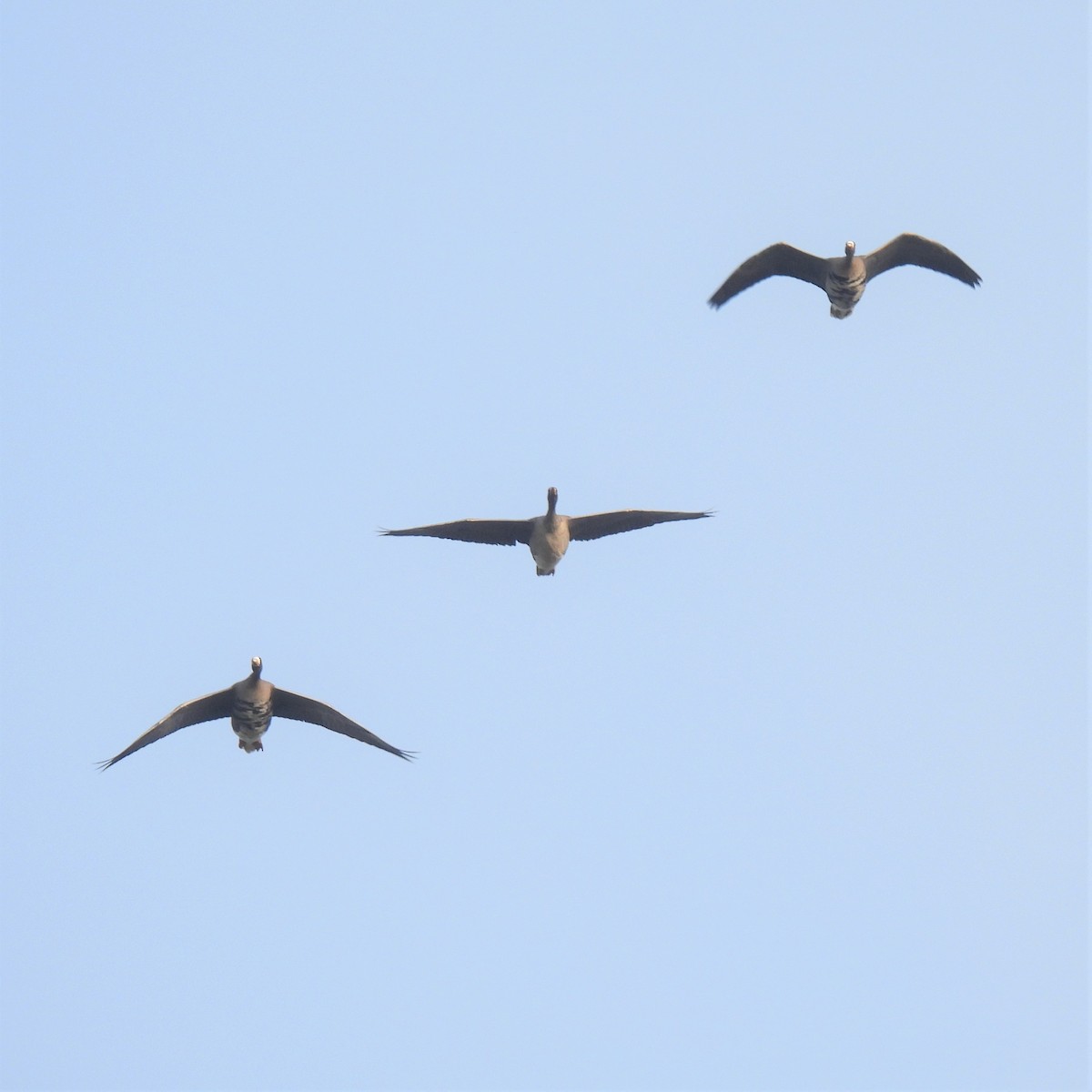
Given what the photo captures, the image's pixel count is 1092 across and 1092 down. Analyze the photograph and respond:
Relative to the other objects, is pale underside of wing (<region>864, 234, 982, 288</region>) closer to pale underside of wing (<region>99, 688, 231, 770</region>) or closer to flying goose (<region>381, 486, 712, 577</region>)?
flying goose (<region>381, 486, 712, 577</region>)

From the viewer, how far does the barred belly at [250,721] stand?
24031mm

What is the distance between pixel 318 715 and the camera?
25.0 metres

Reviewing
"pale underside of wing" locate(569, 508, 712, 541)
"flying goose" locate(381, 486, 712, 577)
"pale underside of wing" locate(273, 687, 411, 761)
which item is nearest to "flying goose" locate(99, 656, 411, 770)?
"pale underside of wing" locate(273, 687, 411, 761)

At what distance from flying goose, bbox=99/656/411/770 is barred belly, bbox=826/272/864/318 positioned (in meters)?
10.1

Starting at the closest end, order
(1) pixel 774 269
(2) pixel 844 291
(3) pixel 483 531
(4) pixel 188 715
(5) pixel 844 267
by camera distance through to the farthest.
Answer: (4) pixel 188 715
(3) pixel 483 531
(5) pixel 844 267
(2) pixel 844 291
(1) pixel 774 269

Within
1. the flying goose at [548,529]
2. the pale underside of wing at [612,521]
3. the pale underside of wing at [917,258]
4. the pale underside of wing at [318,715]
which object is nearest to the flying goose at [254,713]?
the pale underside of wing at [318,715]

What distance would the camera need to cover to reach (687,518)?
25.9m

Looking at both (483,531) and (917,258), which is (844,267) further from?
(483,531)

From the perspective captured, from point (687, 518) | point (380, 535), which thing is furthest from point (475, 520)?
point (687, 518)

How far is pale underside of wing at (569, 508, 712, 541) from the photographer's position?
26047 mm

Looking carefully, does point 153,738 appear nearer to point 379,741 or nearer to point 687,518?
point 379,741

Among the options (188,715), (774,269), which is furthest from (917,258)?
(188,715)

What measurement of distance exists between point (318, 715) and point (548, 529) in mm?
4367

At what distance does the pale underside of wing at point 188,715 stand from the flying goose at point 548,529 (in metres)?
3.41
